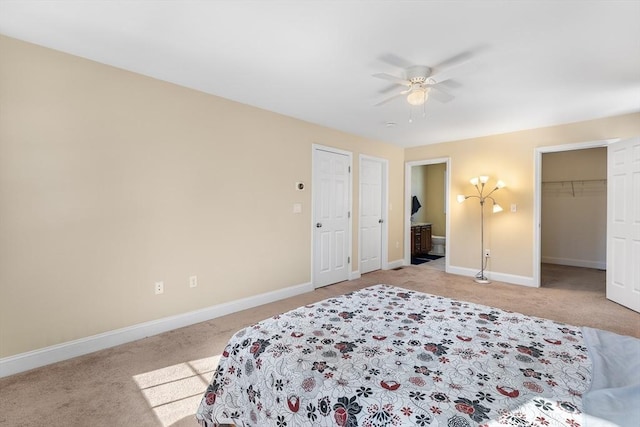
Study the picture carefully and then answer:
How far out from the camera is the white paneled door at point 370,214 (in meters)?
5.46

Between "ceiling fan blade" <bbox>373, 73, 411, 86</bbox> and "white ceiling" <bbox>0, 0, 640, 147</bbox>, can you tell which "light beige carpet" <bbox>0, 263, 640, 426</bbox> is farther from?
"ceiling fan blade" <bbox>373, 73, 411, 86</bbox>

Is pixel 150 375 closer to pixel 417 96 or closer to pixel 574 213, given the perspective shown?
pixel 417 96

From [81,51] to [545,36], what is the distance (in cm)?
364

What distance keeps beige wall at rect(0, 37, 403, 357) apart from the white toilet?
508 centimetres

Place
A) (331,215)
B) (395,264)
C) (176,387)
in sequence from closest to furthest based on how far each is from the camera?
(176,387)
(331,215)
(395,264)

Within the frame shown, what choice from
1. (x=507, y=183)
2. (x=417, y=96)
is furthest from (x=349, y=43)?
(x=507, y=183)

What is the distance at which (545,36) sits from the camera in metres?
2.20

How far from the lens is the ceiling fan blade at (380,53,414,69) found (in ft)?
8.19

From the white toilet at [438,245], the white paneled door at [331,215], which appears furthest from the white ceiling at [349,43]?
the white toilet at [438,245]

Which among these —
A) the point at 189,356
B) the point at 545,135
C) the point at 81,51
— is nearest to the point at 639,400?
the point at 189,356

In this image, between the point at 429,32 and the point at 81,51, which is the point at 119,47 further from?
the point at 429,32

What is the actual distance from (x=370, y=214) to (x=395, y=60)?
3359 mm

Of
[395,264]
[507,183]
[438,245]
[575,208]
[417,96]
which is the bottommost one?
[395,264]

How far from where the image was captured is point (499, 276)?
5.06m
